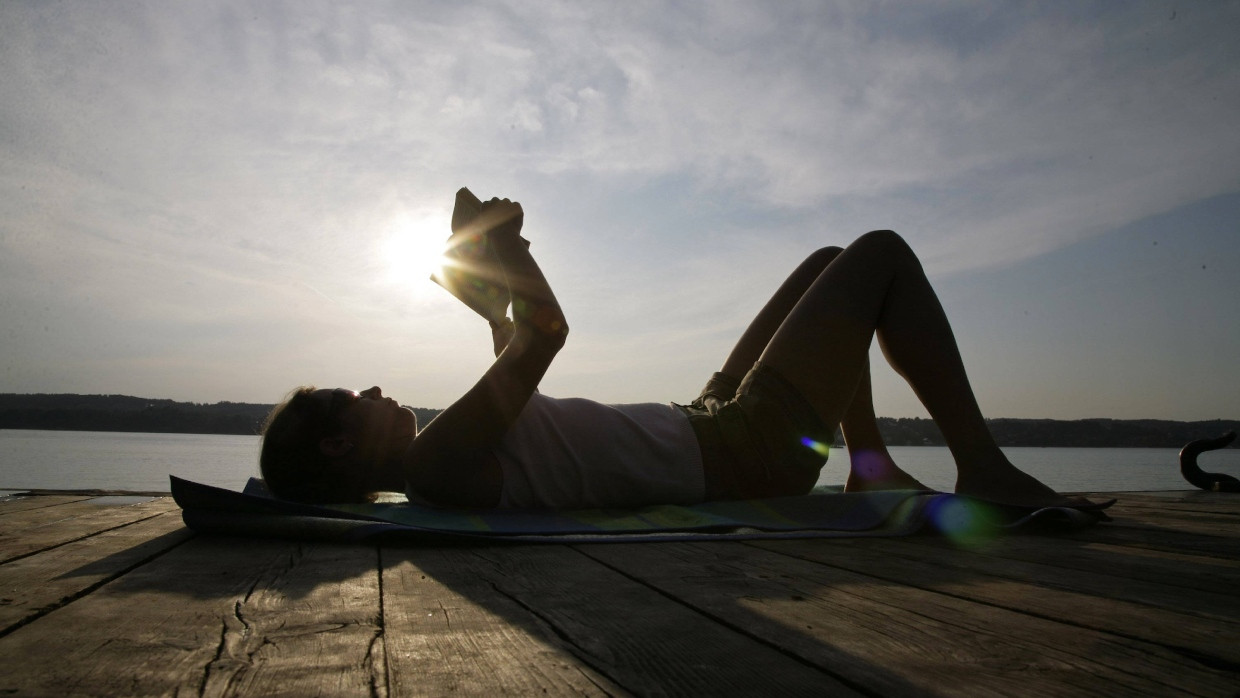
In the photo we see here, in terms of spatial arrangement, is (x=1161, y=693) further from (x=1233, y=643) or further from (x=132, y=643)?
(x=132, y=643)

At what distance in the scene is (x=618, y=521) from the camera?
2027 mm

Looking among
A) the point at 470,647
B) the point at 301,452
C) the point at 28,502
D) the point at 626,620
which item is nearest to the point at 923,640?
the point at 626,620

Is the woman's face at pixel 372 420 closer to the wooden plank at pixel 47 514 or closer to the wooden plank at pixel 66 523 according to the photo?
the wooden plank at pixel 66 523

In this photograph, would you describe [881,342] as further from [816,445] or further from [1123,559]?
[1123,559]

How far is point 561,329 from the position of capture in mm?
1969

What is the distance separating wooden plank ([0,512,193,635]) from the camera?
1.06m

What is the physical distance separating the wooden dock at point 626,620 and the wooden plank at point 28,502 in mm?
960

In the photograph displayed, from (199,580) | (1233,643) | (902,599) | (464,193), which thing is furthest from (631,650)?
(464,193)

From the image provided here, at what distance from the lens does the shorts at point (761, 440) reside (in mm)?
2166

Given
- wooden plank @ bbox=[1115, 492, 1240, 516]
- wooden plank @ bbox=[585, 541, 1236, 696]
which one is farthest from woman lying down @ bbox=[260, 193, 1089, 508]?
wooden plank @ bbox=[1115, 492, 1240, 516]

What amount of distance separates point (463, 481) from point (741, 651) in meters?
1.44

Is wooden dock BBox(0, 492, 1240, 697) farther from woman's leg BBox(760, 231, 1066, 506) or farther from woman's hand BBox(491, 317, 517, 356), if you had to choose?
woman's hand BBox(491, 317, 517, 356)

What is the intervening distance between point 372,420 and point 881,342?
159 cm

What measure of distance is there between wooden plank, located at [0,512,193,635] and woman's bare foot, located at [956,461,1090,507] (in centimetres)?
198
